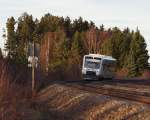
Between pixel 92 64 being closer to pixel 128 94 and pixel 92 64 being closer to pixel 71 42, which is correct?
pixel 128 94

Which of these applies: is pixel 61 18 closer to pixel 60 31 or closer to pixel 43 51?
pixel 60 31


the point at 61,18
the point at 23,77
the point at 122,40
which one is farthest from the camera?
the point at 61,18

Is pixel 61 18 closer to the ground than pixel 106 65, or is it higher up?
higher up

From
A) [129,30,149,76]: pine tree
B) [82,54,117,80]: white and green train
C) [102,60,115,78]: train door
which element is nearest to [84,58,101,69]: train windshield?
[82,54,117,80]: white and green train

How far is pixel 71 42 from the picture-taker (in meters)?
122

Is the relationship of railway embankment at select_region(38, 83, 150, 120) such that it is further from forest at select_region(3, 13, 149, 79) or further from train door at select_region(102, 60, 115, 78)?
forest at select_region(3, 13, 149, 79)

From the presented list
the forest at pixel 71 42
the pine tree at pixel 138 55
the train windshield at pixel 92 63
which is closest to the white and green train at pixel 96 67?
the train windshield at pixel 92 63

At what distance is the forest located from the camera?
96062mm

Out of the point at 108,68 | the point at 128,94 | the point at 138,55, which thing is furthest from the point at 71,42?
the point at 128,94

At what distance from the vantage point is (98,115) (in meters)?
20.2

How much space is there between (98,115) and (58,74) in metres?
35.6

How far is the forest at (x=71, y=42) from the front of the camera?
9606cm

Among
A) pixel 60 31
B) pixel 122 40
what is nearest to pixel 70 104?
pixel 122 40

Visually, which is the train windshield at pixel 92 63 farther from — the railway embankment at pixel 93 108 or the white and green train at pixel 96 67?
the railway embankment at pixel 93 108
